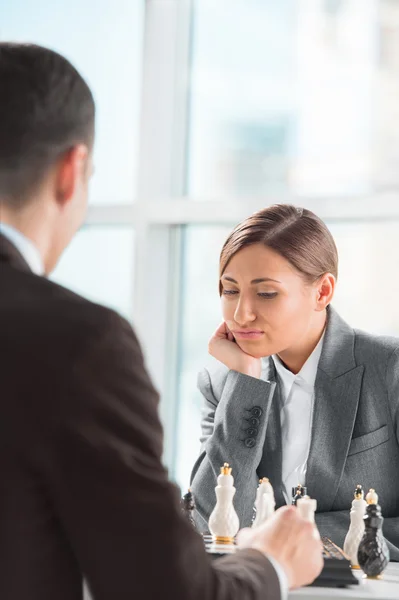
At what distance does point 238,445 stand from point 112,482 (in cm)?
176

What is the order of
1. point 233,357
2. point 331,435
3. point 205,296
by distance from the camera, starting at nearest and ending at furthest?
point 331,435, point 233,357, point 205,296

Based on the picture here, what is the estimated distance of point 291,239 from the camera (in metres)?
2.95

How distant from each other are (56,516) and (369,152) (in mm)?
4027

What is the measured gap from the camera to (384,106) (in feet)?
16.0

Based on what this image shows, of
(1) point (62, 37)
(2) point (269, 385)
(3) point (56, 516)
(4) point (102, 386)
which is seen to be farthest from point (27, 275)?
(1) point (62, 37)

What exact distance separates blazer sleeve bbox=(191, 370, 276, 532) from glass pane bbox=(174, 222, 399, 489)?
2.07 m

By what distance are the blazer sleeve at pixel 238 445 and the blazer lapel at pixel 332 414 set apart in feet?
0.58

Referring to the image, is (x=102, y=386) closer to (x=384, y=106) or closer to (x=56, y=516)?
(x=56, y=516)

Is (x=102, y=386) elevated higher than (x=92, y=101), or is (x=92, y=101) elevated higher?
(x=92, y=101)

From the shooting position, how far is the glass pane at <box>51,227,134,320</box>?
18.0 feet

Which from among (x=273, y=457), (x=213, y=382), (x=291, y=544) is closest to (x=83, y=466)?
(x=291, y=544)

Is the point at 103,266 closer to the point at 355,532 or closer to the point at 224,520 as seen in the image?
the point at 224,520

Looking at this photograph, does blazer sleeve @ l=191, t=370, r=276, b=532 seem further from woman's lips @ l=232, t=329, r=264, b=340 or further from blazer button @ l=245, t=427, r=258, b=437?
woman's lips @ l=232, t=329, r=264, b=340

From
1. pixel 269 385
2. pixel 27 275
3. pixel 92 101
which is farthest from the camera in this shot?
pixel 269 385
